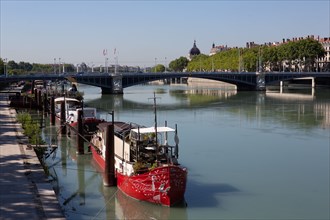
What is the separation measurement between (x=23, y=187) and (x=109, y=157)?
418 cm

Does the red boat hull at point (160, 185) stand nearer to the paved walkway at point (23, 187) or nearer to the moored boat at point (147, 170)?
the moored boat at point (147, 170)

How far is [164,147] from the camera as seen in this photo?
1933 centimetres

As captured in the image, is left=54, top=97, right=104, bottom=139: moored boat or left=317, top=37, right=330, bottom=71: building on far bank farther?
left=317, top=37, right=330, bottom=71: building on far bank

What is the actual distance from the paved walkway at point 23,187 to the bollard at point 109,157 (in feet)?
8.48

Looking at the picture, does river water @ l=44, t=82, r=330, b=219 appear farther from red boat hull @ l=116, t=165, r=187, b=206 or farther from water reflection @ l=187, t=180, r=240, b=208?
red boat hull @ l=116, t=165, r=187, b=206

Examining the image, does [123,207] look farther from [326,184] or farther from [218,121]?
[218,121]

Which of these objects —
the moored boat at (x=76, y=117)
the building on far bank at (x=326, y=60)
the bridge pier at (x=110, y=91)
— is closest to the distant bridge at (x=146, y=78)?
the bridge pier at (x=110, y=91)

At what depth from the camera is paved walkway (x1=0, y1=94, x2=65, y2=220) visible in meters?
13.6

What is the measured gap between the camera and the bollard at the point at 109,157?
62.5 ft

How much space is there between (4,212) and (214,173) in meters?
11.8

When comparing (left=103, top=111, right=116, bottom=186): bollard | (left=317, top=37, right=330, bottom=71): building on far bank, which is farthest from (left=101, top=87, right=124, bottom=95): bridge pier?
(left=317, top=37, right=330, bottom=71): building on far bank

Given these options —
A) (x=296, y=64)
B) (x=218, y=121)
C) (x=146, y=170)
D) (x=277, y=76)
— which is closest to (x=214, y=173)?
(x=146, y=170)

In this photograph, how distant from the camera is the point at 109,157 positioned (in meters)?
19.4

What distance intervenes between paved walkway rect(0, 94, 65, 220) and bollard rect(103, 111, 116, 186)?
102 inches
